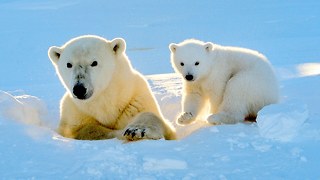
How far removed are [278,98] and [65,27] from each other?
352 inches

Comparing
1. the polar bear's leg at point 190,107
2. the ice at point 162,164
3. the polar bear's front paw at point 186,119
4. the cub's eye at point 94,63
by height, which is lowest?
the ice at point 162,164

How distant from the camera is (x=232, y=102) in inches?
159

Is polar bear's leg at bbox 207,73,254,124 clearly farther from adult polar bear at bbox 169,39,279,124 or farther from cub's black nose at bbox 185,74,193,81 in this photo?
cub's black nose at bbox 185,74,193,81

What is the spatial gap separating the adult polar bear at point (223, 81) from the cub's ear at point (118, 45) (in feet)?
2.70

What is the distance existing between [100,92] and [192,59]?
4.24ft

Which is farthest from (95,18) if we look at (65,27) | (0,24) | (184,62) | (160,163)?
(160,163)

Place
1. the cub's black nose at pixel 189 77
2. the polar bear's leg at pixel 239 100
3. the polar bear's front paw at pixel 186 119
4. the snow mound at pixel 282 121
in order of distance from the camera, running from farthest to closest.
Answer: the cub's black nose at pixel 189 77 → the polar bear's front paw at pixel 186 119 → the polar bear's leg at pixel 239 100 → the snow mound at pixel 282 121

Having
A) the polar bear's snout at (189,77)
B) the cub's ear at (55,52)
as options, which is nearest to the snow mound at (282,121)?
the polar bear's snout at (189,77)

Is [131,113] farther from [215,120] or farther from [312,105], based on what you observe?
[312,105]

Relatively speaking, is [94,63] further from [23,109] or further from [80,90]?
[23,109]

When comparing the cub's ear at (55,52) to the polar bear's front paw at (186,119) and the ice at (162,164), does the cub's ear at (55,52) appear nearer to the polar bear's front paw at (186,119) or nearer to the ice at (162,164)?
the polar bear's front paw at (186,119)

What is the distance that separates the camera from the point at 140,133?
320 centimetres

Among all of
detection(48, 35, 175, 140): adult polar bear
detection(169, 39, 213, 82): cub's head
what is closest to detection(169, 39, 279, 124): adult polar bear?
detection(169, 39, 213, 82): cub's head

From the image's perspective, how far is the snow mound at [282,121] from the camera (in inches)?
115
